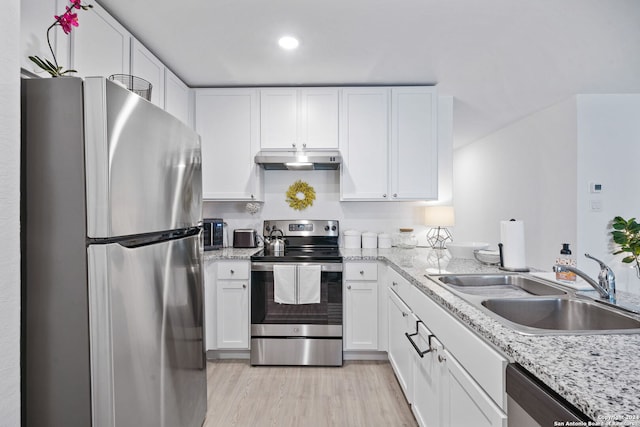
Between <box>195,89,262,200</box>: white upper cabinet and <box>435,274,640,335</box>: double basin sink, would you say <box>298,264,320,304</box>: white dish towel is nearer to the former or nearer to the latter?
<box>195,89,262,200</box>: white upper cabinet

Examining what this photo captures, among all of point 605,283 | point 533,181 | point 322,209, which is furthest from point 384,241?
point 533,181

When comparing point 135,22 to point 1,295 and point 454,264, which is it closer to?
point 1,295

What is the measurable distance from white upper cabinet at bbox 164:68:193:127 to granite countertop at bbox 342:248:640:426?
2594 millimetres

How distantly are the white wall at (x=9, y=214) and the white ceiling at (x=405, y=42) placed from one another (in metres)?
1.23

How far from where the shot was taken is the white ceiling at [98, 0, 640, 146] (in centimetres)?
191

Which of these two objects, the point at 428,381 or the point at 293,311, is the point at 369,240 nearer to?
the point at 293,311

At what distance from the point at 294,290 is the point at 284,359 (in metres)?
0.58

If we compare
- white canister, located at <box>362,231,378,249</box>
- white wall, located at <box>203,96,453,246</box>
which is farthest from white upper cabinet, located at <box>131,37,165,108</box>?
white canister, located at <box>362,231,378,249</box>

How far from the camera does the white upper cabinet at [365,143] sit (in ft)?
9.93

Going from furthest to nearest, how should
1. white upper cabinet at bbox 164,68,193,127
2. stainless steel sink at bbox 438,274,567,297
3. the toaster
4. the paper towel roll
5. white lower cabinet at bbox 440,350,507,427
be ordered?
1. the toaster
2. white upper cabinet at bbox 164,68,193,127
3. the paper towel roll
4. stainless steel sink at bbox 438,274,567,297
5. white lower cabinet at bbox 440,350,507,427

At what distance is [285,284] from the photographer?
2.64 m

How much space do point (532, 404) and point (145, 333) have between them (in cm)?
123

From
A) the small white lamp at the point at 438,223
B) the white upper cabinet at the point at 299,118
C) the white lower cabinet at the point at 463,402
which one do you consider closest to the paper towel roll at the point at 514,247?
the white lower cabinet at the point at 463,402

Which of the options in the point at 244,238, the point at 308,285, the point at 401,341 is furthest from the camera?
the point at 244,238
